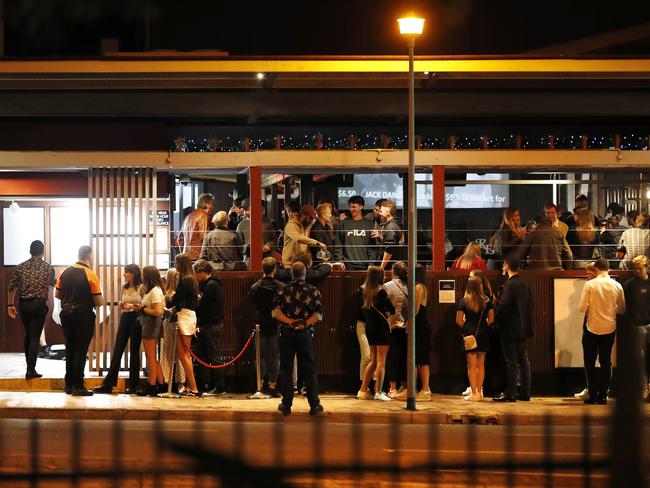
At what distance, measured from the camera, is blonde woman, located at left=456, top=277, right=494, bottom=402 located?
15906 millimetres

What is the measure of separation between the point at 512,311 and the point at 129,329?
5.78 metres

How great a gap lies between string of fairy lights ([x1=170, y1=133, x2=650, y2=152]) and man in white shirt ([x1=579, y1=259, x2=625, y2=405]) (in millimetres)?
3327

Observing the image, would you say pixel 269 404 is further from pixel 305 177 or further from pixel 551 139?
pixel 551 139

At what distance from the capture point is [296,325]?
1410 cm

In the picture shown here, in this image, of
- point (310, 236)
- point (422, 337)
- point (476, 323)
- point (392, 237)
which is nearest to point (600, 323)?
point (476, 323)

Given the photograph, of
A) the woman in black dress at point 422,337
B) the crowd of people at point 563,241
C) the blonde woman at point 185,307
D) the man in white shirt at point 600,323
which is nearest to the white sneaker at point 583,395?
the man in white shirt at point 600,323

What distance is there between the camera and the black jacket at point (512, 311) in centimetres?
1586

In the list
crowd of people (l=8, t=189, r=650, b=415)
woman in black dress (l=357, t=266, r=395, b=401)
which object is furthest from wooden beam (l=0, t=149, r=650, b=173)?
woman in black dress (l=357, t=266, r=395, b=401)

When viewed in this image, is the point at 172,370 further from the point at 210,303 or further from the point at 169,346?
the point at 210,303

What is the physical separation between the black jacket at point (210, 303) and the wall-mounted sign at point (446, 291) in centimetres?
343

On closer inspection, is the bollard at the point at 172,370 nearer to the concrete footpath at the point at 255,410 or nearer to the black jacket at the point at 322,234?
the concrete footpath at the point at 255,410

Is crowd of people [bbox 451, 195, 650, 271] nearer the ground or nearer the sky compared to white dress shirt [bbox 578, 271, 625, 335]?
nearer the sky

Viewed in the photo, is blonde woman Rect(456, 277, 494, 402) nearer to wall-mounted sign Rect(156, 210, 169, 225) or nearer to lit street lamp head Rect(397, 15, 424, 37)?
lit street lamp head Rect(397, 15, 424, 37)

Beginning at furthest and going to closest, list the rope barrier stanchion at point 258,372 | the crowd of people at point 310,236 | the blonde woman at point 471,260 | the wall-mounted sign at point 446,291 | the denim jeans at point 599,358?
the crowd of people at point 310,236 → the blonde woman at point 471,260 → the wall-mounted sign at point 446,291 → the rope barrier stanchion at point 258,372 → the denim jeans at point 599,358
